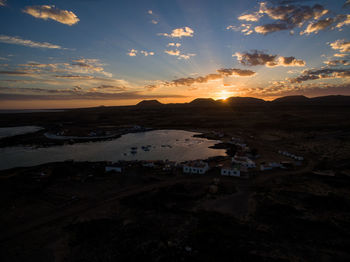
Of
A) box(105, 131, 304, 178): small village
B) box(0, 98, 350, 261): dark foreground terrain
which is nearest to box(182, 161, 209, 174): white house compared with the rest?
box(105, 131, 304, 178): small village

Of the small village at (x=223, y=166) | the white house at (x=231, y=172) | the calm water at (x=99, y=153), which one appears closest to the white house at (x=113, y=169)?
the small village at (x=223, y=166)

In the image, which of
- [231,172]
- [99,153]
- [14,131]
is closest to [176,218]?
[231,172]

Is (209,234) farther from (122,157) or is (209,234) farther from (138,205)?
(122,157)

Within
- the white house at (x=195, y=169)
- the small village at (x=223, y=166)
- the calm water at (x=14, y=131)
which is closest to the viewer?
the small village at (x=223, y=166)

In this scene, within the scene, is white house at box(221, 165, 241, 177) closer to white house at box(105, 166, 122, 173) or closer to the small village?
the small village

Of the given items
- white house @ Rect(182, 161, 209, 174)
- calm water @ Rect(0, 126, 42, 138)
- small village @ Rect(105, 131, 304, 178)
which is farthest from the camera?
calm water @ Rect(0, 126, 42, 138)

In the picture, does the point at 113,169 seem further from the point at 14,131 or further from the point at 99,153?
the point at 14,131

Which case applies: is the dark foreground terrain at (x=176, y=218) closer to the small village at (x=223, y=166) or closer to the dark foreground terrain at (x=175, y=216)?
the dark foreground terrain at (x=175, y=216)

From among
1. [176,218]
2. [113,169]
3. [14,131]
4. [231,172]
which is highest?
[14,131]

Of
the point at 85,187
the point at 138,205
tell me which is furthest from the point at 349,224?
the point at 85,187

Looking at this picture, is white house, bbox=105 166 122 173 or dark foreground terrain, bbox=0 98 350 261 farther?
white house, bbox=105 166 122 173

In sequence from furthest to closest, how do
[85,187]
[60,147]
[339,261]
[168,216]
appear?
[60,147] < [85,187] < [168,216] < [339,261]
